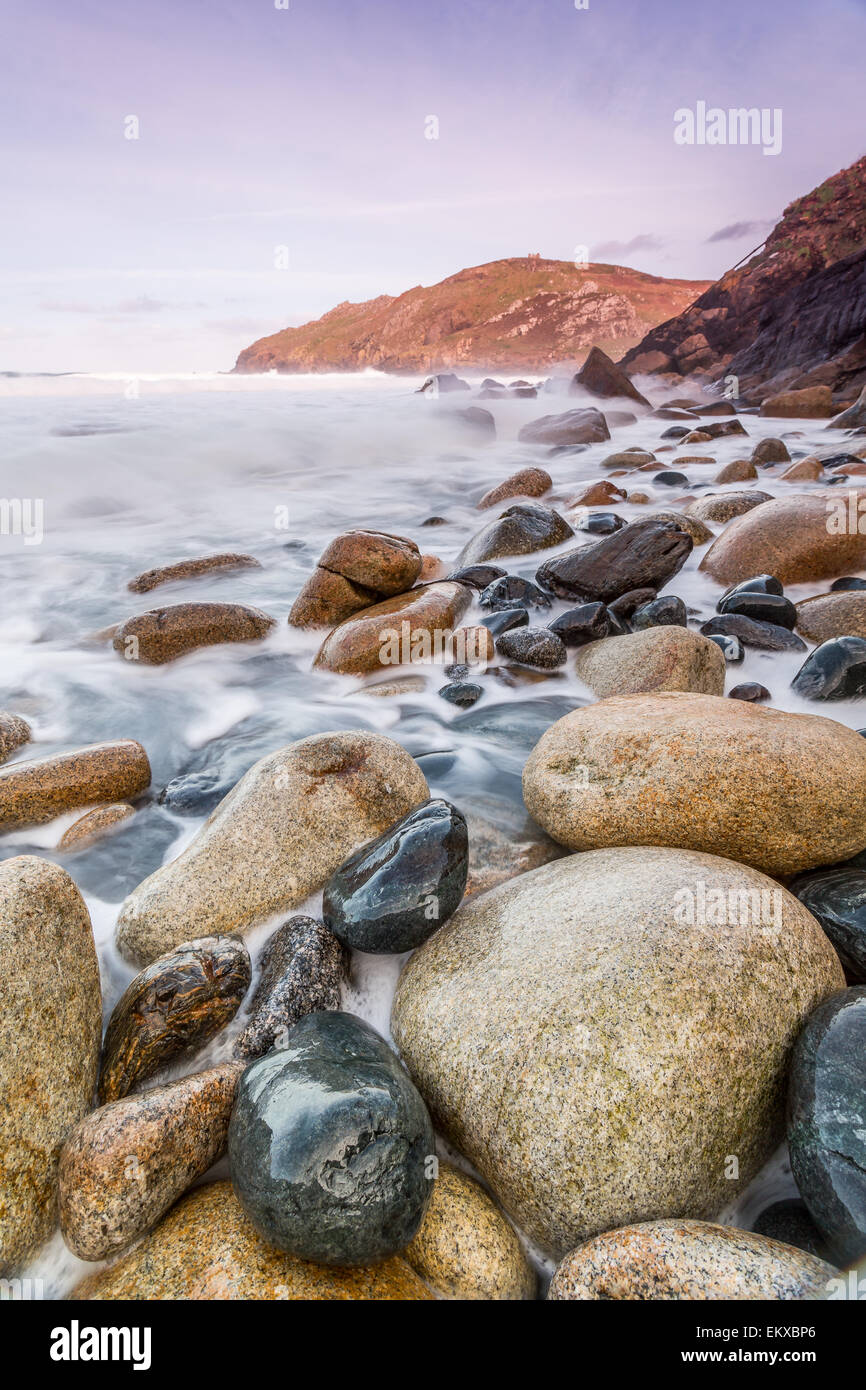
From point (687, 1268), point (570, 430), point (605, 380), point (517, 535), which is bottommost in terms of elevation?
point (687, 1268)

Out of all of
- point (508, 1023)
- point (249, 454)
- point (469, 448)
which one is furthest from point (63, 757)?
point (469, 448)

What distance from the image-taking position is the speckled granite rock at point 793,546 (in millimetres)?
5188

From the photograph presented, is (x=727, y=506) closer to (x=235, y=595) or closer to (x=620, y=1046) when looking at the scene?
(x=235, y=595)

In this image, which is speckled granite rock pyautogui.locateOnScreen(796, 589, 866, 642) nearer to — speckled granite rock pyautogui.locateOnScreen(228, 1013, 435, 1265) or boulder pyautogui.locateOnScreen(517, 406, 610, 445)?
speckled granite rock pyautogui.locateOnScreen(228, 1013, 435, 1265)

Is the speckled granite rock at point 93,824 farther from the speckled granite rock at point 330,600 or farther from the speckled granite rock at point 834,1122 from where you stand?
the speckled granite rock at point 834,1122

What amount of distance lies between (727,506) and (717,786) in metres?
5.45

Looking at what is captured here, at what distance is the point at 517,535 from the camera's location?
21.2 ft

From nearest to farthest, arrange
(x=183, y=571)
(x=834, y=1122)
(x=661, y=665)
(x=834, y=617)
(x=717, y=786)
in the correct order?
1. (x=834, y=1122)
2. (x=717, y=786)
3. (x=661, y=665)
4. (x=834, y=617)
5. (x=183, y=571)

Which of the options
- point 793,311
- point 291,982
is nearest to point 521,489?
point 291,982

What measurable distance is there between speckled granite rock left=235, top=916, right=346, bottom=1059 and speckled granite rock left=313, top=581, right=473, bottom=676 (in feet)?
8.15

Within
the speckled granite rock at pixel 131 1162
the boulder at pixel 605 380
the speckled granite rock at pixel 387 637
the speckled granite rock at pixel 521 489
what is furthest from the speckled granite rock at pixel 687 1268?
the boulder at pixel 605 380

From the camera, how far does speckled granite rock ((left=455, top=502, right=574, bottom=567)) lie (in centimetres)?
642

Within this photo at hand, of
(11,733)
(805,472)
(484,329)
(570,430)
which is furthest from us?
(484,329)

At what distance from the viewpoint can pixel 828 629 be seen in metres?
4.33
